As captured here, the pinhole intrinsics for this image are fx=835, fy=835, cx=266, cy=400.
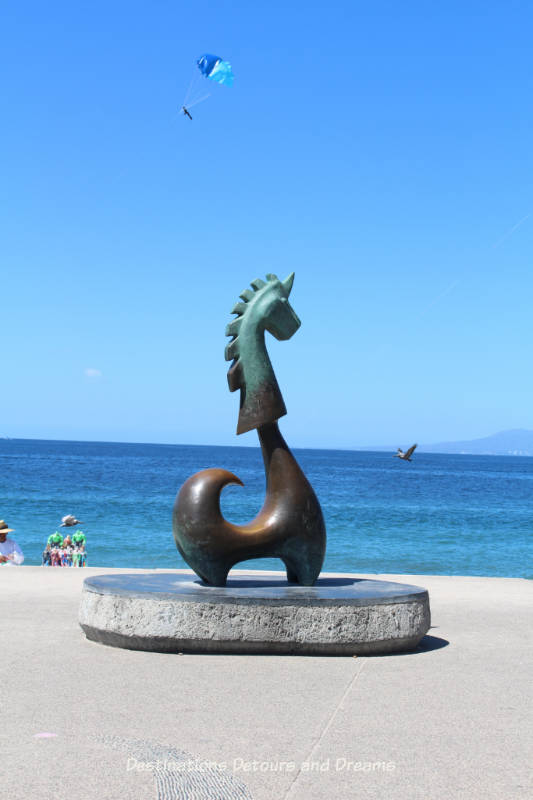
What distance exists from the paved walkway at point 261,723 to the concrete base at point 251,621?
0.52ft

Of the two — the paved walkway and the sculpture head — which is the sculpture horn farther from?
the paved walkway

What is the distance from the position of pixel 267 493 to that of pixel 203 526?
1.02m

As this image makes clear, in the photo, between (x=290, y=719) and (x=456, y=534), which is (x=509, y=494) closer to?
(x=456, y=534)

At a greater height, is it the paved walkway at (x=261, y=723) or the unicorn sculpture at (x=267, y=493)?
the unicorn sculpture at (x=267, y=493)

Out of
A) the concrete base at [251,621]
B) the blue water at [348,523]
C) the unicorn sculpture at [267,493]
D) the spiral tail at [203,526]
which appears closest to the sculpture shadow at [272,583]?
the unicorn sculpture at [267,493]

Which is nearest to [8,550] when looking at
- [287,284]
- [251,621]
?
[287,284]

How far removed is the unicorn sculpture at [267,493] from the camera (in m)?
8.70

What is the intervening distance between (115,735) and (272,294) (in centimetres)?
559

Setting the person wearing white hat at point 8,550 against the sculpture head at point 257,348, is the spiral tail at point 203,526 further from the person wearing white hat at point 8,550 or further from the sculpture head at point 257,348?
the person wearing white hat at point 8,550

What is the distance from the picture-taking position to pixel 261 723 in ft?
18.6

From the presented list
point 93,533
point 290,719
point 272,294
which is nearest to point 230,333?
point 272,294

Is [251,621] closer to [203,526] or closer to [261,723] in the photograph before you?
[203,526]

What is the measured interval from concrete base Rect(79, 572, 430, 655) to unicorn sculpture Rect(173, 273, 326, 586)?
644 mm

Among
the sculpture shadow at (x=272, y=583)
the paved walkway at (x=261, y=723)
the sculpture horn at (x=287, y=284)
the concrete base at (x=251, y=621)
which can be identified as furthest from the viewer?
the sculpture horn at (x=287, y=284)
